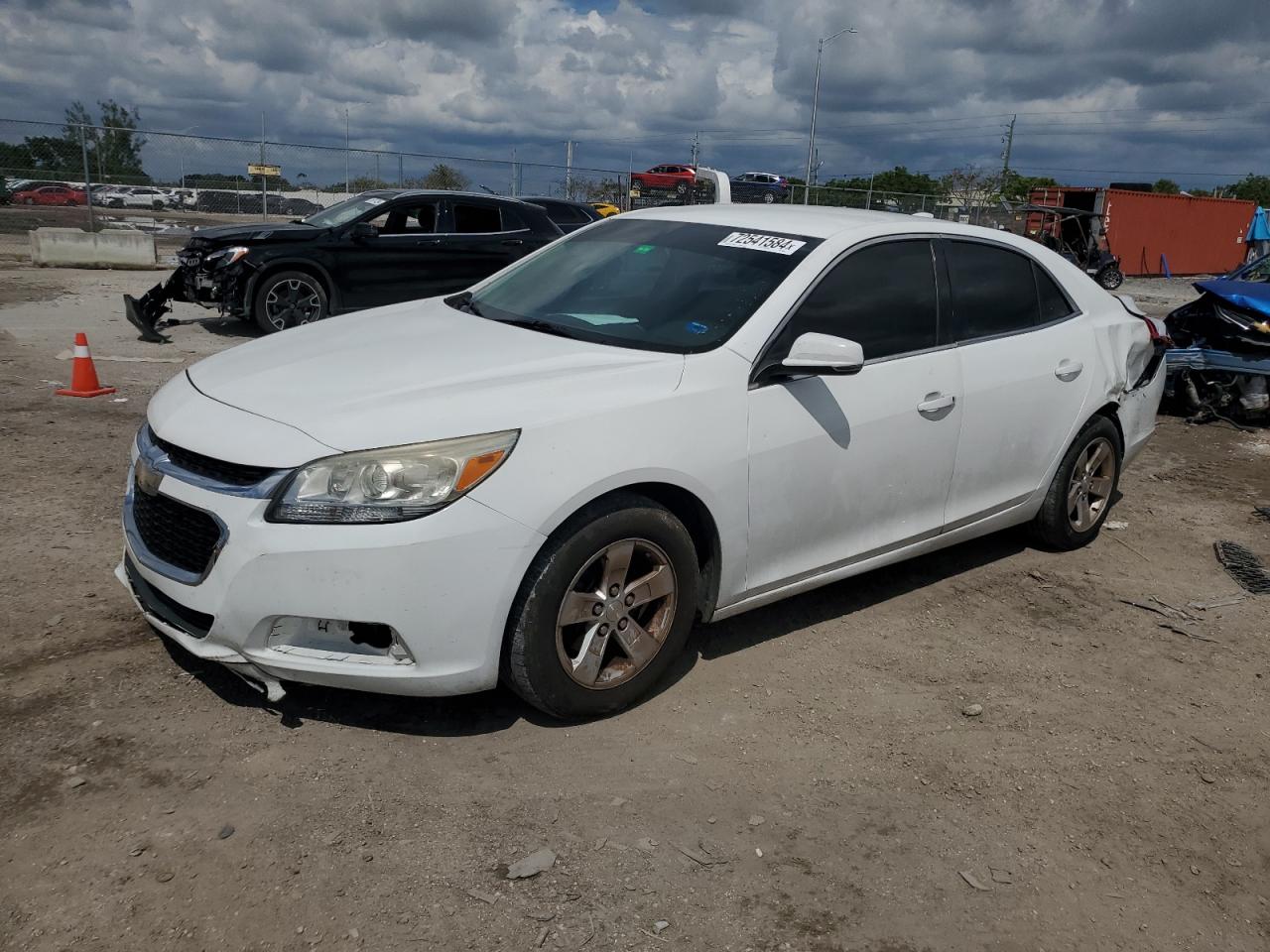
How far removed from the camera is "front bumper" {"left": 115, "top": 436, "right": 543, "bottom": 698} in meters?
2.92

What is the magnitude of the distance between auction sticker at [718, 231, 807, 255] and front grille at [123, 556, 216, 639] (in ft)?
7.89

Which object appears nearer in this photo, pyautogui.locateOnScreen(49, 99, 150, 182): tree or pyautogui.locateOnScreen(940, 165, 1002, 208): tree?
pyautogui.locateOnScreen(49, 99, 150, 182): tree

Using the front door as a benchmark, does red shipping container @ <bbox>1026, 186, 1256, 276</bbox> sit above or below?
above

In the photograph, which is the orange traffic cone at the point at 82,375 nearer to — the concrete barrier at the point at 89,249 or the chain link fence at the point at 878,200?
the concrete barrier at the point at 89,249

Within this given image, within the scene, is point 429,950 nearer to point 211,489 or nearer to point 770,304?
point 211,489

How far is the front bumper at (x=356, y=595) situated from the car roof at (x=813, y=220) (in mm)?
1929

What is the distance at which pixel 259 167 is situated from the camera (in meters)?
23.5

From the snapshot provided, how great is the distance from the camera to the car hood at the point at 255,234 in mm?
10719

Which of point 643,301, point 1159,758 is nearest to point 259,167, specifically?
point 643,301

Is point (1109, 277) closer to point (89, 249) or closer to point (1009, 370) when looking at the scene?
point (89, 249)

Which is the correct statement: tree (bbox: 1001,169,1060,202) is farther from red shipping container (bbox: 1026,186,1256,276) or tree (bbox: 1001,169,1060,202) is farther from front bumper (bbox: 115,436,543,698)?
front bumper (bbox: 115,436,543,698)

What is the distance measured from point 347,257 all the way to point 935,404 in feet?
27.7

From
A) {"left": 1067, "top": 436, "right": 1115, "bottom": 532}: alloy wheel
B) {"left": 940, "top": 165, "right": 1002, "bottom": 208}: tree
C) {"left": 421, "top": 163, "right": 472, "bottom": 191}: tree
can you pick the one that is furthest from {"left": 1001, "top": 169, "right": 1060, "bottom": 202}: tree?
{"left": 1067, "top": 436, "right": 1115, "bottom": 532}: alloy wheel

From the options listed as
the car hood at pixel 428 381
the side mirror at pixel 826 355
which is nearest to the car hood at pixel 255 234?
the car hood at pixel 428 381
